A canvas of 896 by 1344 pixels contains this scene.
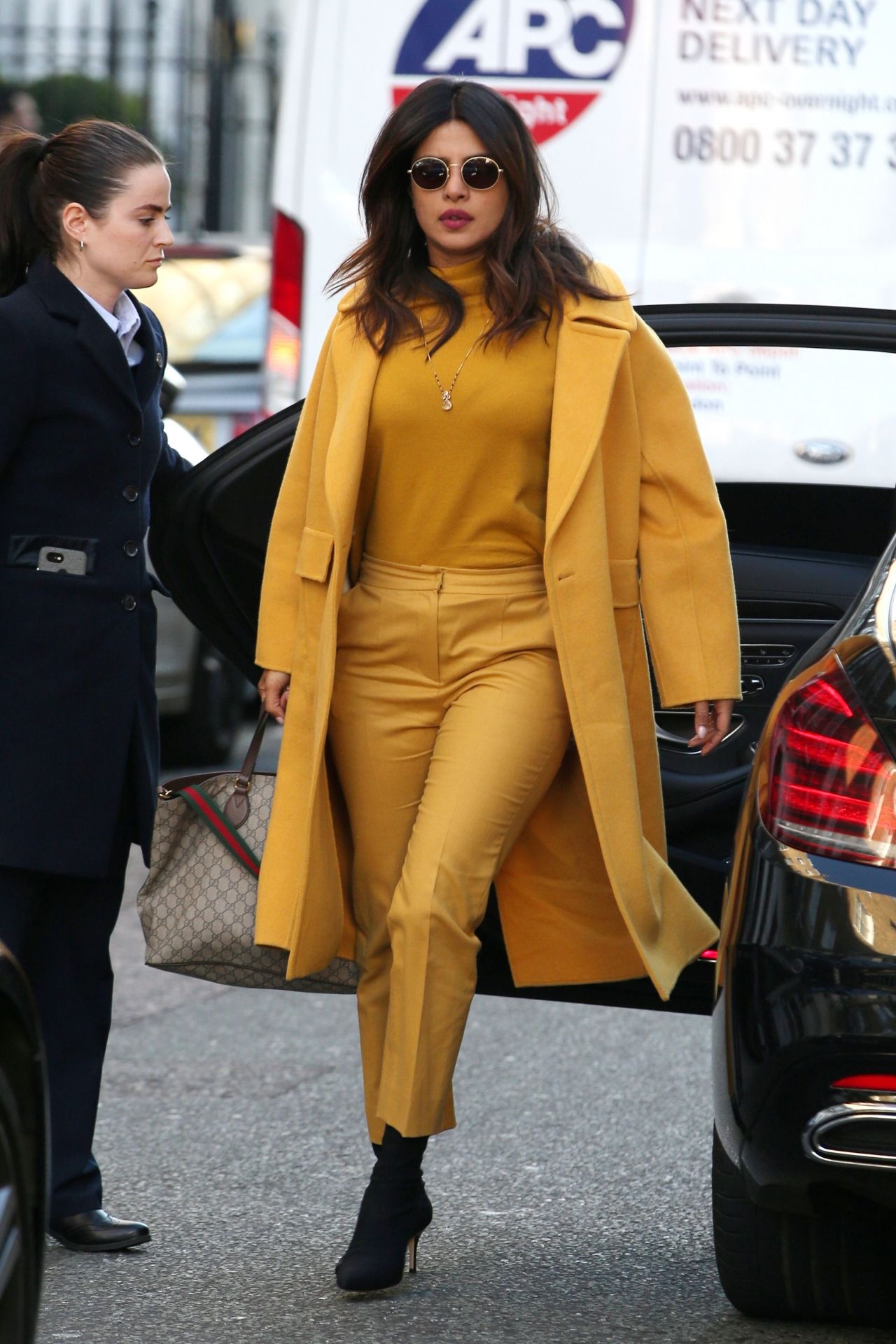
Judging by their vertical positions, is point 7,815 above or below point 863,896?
below

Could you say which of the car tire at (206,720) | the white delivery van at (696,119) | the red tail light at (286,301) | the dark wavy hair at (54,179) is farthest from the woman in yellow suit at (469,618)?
the car tire at (206,720)

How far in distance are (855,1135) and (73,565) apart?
5.14 ft

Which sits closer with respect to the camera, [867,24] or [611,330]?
[611,330]

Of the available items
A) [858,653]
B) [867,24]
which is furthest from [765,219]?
[858,653]

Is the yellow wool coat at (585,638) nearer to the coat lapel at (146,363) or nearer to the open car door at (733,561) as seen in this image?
the open car door at (733,561)

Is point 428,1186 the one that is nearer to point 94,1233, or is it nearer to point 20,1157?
point 94,1233

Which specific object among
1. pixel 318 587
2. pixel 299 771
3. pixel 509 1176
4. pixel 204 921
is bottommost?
pixel 509 1176

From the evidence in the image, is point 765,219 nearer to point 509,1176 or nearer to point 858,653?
point 509,1176

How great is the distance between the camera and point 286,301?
705cm

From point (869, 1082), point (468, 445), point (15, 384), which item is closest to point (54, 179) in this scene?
point (15, 384)

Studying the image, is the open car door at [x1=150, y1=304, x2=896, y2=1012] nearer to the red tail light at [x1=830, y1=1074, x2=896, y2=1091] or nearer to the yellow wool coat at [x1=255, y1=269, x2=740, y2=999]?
the yellow wool coat at [x1=255, y1=269, x2=740, y2=999]

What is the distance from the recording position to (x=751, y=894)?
285 cm

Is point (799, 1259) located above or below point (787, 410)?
below

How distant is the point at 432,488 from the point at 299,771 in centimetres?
48
